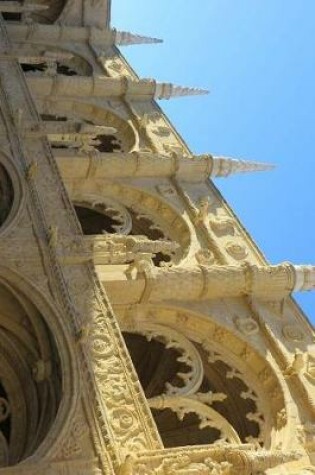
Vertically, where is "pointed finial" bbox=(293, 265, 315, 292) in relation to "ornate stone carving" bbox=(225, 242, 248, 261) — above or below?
below

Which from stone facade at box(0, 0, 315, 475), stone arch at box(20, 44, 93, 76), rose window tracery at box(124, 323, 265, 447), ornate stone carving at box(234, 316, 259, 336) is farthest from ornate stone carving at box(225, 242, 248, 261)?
stone arch at box(20, 44, 93, 76)

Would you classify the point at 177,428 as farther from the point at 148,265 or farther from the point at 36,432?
the point at 36,432

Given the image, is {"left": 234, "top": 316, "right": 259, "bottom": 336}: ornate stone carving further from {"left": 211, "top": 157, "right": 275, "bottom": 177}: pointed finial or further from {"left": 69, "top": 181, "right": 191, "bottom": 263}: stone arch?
{"left": 211, "top": 157, "right": 275, "bottom": 177}: pointed finial

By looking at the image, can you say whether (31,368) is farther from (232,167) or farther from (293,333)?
(232,167)

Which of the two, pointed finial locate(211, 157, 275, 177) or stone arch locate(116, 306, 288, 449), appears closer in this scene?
stone arch locate(116, 306, 288, 449)

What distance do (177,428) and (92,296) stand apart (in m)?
5.21

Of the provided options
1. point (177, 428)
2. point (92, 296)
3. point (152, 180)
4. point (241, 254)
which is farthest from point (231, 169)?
point (92, 296)

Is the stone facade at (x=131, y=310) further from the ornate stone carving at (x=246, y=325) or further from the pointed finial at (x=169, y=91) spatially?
the pointed finial at (x=169, y=91)

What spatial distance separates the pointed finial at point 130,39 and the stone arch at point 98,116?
5841mm

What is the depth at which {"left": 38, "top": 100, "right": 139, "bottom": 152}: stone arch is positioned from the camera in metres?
18.8

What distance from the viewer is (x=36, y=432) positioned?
350 inches

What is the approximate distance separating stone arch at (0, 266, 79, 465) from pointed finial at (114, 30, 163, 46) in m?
16.2

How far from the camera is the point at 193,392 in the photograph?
11094 millimetres

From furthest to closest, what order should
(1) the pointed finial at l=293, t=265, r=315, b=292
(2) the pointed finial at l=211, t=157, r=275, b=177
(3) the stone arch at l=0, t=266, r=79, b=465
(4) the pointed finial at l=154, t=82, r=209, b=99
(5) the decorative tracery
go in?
(4) the pointed finial at l=154, t=82, r=209, b=99, (2) the pointed finial at l=211, t=157, r=275, b=177, (5) the decorative tracery, (1) the pointed finial at l=293, t=265, r=315, b=292, (3) the stone arch at l=0, t=266, r=79, b=465
